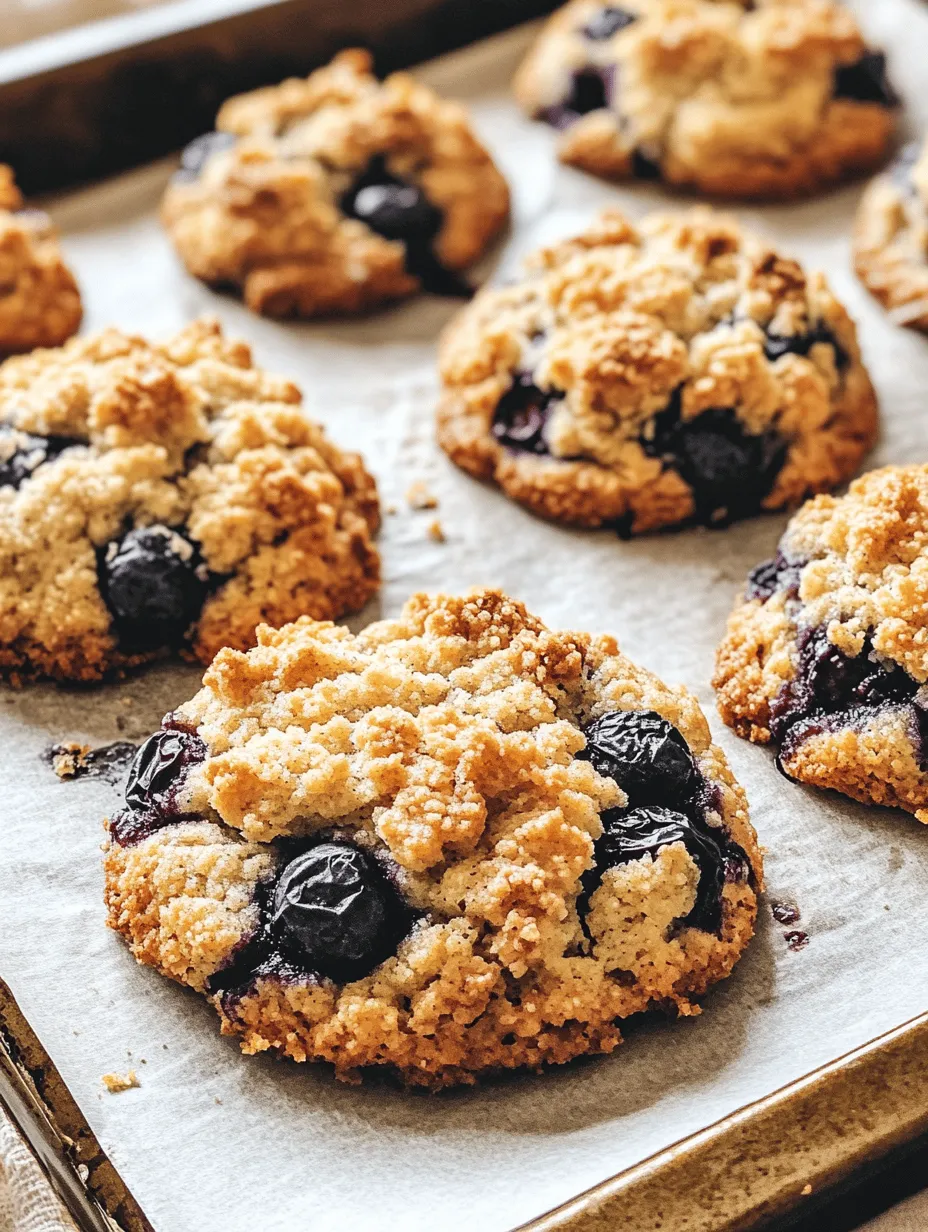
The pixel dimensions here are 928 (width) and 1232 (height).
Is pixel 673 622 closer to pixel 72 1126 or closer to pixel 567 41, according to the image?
pixel 72 1126

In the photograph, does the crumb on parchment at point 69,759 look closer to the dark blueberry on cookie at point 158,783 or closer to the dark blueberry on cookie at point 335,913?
the dark blueberry on cookie at point 158,783

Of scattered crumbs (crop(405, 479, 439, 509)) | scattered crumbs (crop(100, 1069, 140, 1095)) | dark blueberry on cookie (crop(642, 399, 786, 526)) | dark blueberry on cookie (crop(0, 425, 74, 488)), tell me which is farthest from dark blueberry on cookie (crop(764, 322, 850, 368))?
scattered crumbs (crop(100, 1069, 140, 1095))

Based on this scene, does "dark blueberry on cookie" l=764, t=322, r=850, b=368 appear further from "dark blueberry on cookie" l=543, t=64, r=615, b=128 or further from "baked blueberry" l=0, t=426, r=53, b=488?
"baked blueberry" l=0, t=426, r=53, b=488

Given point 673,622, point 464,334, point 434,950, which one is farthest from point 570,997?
point 464,334

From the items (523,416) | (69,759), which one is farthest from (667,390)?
(69,759)

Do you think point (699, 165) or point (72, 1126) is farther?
point (699, 165)

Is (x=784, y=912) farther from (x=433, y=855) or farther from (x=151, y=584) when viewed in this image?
(x=151, y=584)
